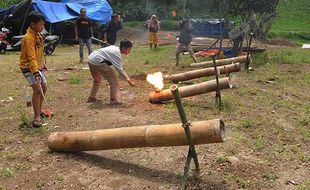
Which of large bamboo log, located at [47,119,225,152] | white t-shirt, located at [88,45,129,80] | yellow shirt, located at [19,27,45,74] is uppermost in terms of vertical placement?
yellow shirt, located at [19,27,45,74]

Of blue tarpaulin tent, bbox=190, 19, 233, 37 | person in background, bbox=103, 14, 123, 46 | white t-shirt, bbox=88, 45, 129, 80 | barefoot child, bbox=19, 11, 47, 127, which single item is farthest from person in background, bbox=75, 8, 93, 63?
blue tarpaulin tent, bbox=190, 19, 233, 37

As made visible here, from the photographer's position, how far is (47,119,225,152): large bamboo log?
15.8ft

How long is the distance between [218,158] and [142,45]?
18229mm

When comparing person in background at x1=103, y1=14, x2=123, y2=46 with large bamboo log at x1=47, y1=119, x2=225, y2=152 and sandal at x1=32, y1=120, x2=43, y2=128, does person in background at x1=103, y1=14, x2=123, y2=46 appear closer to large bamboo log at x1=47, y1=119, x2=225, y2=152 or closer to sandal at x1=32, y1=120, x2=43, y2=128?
sandal at x1=32, y1=120, x2=43, y2=128

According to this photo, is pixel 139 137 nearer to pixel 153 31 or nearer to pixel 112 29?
pixel 112 29

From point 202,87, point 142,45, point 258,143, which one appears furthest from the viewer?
point 142,45

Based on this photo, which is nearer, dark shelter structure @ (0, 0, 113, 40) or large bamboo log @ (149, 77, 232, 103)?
large bamboo log @ (149, 77, 232, 103)

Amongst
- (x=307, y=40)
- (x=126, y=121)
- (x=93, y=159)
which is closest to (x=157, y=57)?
(x=126, y=121)

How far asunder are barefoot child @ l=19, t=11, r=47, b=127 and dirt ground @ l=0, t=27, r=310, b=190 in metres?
0.52

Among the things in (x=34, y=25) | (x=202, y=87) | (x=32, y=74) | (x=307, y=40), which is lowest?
(x=307, y=40)

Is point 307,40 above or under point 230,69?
under

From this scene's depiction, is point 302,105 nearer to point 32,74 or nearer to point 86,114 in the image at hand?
point 86,114

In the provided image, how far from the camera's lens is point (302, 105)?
30.4 feet

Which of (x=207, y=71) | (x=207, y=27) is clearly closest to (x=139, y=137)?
(x=207, y=71)
